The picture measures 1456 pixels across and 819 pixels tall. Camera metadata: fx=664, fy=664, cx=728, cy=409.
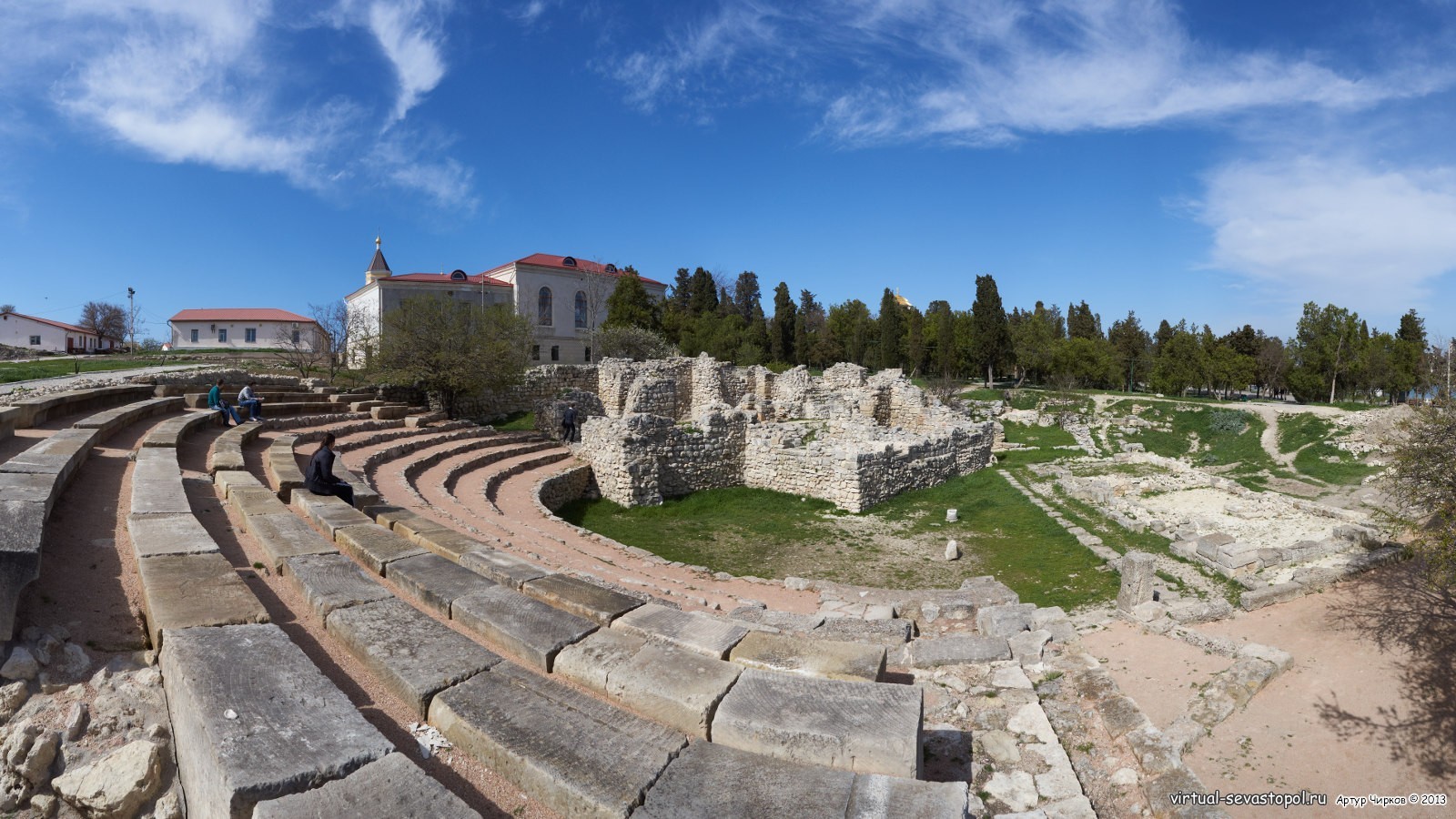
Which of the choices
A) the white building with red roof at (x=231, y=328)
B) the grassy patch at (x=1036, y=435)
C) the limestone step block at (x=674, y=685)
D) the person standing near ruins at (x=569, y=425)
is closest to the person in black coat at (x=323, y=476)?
the limestone step block at (x=674, y=685)

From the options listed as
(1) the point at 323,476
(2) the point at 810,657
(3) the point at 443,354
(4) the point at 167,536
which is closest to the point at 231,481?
(1) the point at 323,476

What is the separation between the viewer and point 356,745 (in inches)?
98.3

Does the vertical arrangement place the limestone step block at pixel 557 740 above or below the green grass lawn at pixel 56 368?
below

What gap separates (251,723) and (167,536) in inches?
124

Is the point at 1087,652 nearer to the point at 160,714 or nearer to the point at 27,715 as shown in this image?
the point at 160,714

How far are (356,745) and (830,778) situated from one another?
1813mm

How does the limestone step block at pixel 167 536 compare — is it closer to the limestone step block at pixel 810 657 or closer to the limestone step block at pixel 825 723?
the limestone step block at pixel 810 657

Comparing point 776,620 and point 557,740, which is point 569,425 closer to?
point 776,620

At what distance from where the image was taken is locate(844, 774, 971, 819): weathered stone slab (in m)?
2.40

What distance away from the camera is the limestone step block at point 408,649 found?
3195mm

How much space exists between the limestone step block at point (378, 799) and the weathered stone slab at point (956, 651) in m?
4.45

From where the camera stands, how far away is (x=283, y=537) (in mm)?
5371

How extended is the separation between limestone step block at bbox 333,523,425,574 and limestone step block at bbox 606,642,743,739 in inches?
106

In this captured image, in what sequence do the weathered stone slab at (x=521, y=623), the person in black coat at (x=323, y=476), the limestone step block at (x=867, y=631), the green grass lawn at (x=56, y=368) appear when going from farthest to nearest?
the green grass lawn at (x=56, y=368)
the person in black coat at (x=323, y=476)
the limestone step block at (x=867, y=631)
the weathered stone slab at (x=521, y=623)
